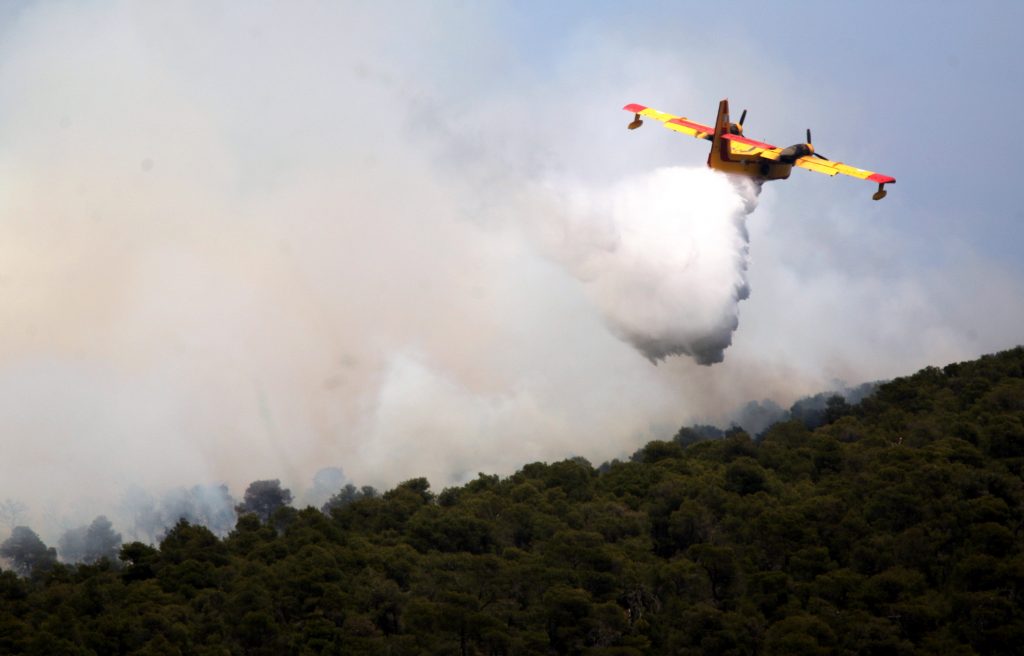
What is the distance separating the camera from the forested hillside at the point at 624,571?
77.8 metres

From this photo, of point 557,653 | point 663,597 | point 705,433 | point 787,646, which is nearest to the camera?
point 787,646

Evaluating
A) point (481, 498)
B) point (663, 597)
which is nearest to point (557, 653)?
point (663, 597)

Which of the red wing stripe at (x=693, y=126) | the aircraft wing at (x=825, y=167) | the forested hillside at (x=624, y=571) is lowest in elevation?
the forested hillside at (x=624, y=571)

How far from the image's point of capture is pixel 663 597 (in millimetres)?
Answer: 85625

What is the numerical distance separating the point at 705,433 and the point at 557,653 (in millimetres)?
97764

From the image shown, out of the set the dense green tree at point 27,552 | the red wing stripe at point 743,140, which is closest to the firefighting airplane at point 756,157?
the red wing stripe at point 743,140

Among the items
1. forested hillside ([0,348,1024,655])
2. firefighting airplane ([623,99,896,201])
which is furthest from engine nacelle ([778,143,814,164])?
forested hillside ([0,348,1024,655])

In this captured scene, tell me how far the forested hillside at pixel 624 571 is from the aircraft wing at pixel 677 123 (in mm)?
24563

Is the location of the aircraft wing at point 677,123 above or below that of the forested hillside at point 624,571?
above

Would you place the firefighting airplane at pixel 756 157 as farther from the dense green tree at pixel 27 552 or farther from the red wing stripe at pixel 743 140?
the dense green tree at pixel 27 552

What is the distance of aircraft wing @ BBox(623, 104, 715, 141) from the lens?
98.6 metres

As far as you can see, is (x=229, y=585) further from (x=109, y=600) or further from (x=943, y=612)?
(x=943, y=612)

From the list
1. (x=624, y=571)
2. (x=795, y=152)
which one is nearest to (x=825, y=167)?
(x=795, y=152)

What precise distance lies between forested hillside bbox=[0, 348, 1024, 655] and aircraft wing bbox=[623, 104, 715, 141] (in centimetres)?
2456
